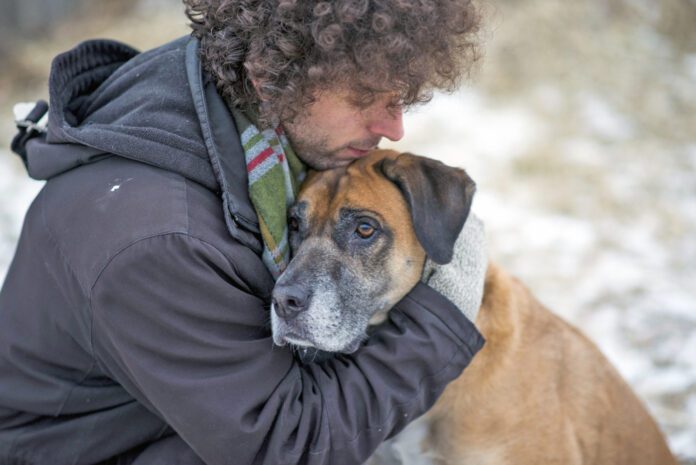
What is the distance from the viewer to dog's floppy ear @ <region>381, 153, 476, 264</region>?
2.99 meters

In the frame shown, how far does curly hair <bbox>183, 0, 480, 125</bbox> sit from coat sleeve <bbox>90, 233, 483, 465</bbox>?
26.1 inches

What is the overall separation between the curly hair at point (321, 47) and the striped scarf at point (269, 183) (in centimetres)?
8

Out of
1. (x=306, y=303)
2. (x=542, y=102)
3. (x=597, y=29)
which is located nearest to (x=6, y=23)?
(x=542, y=102)

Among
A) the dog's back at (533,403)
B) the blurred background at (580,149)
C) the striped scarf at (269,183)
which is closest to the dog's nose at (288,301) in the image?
the striped scarf at (269,183)

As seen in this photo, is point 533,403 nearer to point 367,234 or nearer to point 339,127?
point 367,234

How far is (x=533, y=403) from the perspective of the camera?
3.35m

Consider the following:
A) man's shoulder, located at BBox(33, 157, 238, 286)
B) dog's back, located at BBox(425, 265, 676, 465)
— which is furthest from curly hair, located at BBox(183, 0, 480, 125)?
dog's back, located at BBox(425, 265, 676, 465)

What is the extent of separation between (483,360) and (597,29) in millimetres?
7491

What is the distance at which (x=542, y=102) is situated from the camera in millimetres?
8539

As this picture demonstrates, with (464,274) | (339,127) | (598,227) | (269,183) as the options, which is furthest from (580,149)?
(269,183)

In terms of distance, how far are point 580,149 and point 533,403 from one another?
5.06m

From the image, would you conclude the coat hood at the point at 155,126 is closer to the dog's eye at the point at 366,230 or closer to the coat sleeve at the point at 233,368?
the coat sleeve at the point at 233,368

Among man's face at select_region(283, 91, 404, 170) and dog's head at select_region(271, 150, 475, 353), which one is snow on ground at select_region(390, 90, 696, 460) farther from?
man's face at select_region(283, 91, 404, 170)

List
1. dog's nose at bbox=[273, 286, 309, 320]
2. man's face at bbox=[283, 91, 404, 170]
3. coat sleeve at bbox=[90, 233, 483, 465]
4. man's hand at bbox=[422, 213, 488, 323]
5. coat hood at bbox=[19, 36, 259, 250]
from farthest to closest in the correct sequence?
man's hand at bbox=[422, 213, 488, 323], man's face at bbox=[283, 91, 404, 170], dog's nose at bbox=[273, 286, 309, 320], coat hood at bbox=[19, 36, 259, 250], coat sleeve at bbox=[90, 233, 483, 465]
